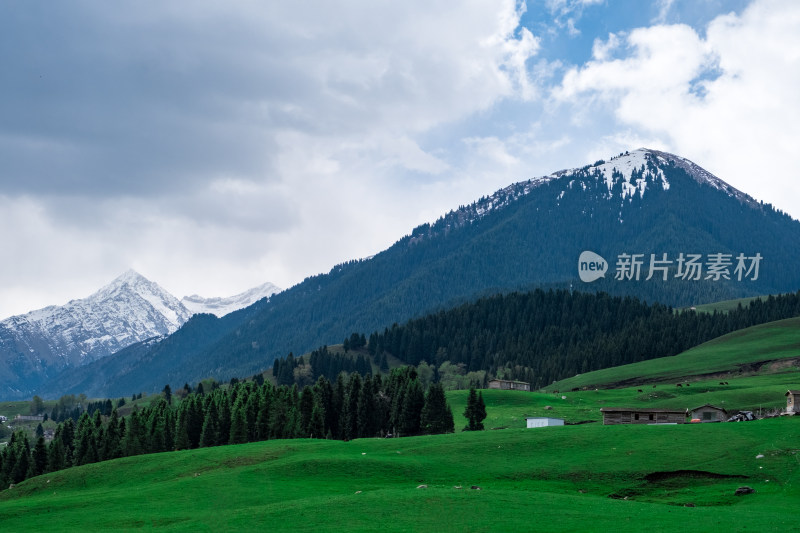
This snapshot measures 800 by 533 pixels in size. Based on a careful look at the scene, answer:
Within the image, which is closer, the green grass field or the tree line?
the green grass field

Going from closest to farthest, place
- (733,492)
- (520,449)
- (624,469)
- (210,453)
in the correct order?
(733,492) → (624,469) → (520,449) → (210,453)

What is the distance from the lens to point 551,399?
598ft

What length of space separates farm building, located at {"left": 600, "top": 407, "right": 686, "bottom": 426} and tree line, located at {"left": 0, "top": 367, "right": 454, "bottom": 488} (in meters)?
26.9

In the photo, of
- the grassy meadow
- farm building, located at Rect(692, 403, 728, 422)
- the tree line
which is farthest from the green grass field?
the tree line

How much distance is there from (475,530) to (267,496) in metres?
24.5

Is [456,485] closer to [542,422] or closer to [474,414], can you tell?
[542,422]

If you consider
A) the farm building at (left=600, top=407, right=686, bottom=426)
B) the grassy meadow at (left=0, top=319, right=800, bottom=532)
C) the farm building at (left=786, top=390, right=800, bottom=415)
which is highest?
the farm building at (left=786, top=390, right=800, bottom=415)

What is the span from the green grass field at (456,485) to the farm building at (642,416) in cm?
1956

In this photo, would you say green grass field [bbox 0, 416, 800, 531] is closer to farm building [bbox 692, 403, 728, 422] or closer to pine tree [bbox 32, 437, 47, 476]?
farm building [bbox 692, 403, 728, 422]

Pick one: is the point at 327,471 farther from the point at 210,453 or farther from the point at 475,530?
the point at 475,530

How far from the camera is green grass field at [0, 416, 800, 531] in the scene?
63719mm

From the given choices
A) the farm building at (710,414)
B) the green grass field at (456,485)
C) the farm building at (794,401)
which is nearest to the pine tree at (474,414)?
the green grass field at (456,485)

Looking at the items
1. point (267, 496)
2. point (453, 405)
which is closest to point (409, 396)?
point (453, 405)

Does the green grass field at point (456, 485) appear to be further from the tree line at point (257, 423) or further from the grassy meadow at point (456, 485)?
the tree line at point (257, 423)
